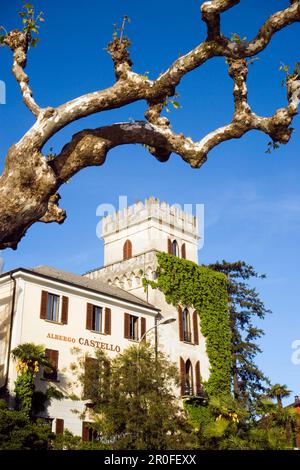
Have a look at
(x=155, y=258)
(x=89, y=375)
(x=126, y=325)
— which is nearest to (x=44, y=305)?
(x=89, y=375)

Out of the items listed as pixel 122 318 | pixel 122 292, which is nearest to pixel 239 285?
pixel 122 292

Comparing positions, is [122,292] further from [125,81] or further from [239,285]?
[125,81]

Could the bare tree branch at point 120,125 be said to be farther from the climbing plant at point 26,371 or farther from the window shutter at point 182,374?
the window shutter at point 182,374

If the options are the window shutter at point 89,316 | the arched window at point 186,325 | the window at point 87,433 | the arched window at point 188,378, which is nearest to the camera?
the window at point 87,433

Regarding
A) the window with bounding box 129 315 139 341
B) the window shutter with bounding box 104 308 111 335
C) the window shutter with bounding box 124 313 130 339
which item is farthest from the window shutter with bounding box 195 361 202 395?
the window shutter with bounding box 104 308 111 335

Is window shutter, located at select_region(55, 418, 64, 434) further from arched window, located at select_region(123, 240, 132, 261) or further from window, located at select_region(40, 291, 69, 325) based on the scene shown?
arched window, located at select_region(123, 240, 132, 261)

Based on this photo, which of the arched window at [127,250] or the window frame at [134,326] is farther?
the arched window at [127,250]

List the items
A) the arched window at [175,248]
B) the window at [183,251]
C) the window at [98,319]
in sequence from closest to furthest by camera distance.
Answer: the window at [98,319] < the arched window at [175,248] < the window at [183,251]

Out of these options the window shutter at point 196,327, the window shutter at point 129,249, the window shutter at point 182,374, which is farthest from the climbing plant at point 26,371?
the window shutter at point 129,249

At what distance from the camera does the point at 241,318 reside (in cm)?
5575

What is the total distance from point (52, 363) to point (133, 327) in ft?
28.2

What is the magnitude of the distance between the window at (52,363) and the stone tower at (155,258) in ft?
31.7

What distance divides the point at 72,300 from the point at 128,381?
12071 millimetres

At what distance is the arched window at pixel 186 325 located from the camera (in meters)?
41.3
